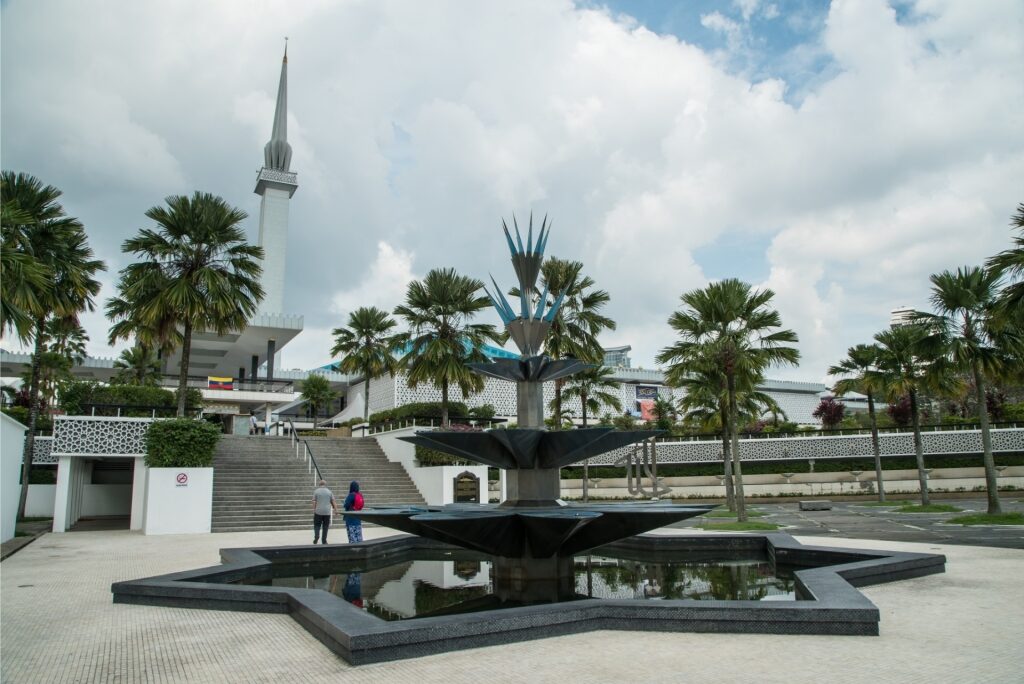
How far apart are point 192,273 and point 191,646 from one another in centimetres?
1719

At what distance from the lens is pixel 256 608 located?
7793 millimetres

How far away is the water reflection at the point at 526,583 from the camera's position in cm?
865

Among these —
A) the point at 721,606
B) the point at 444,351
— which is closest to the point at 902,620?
the point at 721,606

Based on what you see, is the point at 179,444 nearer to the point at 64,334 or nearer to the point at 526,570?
the point at 64,334

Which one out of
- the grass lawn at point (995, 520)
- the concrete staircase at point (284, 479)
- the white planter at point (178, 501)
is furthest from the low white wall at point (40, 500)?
the grass lawn at point (995, 520)

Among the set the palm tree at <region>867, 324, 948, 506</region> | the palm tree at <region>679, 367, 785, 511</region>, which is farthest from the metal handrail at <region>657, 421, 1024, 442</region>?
the palm tree at <region>867, 324, 948, 506</region>

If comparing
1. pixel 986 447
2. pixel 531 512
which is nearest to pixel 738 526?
pixel 986 447

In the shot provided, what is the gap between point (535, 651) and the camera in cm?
587

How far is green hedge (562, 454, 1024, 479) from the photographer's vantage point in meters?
36.6

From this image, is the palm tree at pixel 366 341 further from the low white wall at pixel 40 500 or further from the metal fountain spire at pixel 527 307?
the metal fountain spire at pixel 527 307

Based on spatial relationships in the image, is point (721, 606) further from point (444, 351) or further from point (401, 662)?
point (444, 351)

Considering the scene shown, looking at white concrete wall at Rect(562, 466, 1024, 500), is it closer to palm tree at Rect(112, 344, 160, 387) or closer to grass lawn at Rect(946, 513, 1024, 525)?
grass lawn at Rect(946, 513, 1024, 525)

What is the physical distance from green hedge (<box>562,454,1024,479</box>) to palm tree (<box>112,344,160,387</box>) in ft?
73.8

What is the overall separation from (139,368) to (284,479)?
18.1 meters
